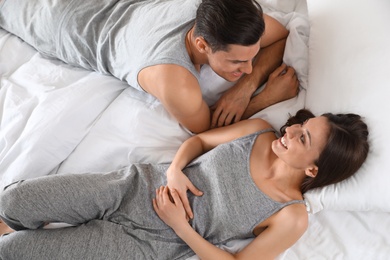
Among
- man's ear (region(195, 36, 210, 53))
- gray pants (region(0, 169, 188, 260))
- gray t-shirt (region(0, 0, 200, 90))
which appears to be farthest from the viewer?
gray t-shirt (region(0, 0, 200, 90))

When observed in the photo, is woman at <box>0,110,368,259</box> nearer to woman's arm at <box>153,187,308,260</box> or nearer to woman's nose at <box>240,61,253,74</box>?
woman's arm at <box>153,187,308,260</box>

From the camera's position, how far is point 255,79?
1.36 m

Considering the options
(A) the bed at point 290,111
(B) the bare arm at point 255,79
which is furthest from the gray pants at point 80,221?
(B) the bare arm at point 255,79

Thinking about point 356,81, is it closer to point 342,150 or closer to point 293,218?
point 342,150

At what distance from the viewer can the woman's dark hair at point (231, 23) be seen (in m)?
1.04

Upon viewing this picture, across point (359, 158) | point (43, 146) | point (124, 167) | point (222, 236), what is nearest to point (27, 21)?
point (43, 146)

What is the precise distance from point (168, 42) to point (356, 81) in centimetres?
59

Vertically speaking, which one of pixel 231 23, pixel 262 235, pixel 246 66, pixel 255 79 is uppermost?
pixel 231 23

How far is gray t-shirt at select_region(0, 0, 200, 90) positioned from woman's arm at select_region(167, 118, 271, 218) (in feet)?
0.69

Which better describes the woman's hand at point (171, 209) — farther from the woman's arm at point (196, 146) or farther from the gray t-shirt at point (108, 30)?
the gray t-shirt at point (108, 30)

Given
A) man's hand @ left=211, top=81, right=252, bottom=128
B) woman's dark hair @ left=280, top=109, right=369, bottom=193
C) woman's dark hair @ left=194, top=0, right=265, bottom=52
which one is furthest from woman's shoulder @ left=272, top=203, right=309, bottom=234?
woman's dark hair @ left=194, top=0, right=265, bottom=52

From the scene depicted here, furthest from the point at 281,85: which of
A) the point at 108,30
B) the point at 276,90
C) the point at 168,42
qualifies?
the point at 108,30

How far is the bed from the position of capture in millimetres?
1118

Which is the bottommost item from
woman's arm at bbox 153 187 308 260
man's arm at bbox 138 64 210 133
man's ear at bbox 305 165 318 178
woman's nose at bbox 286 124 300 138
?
woman's arm at bbox 153 187 308 260
